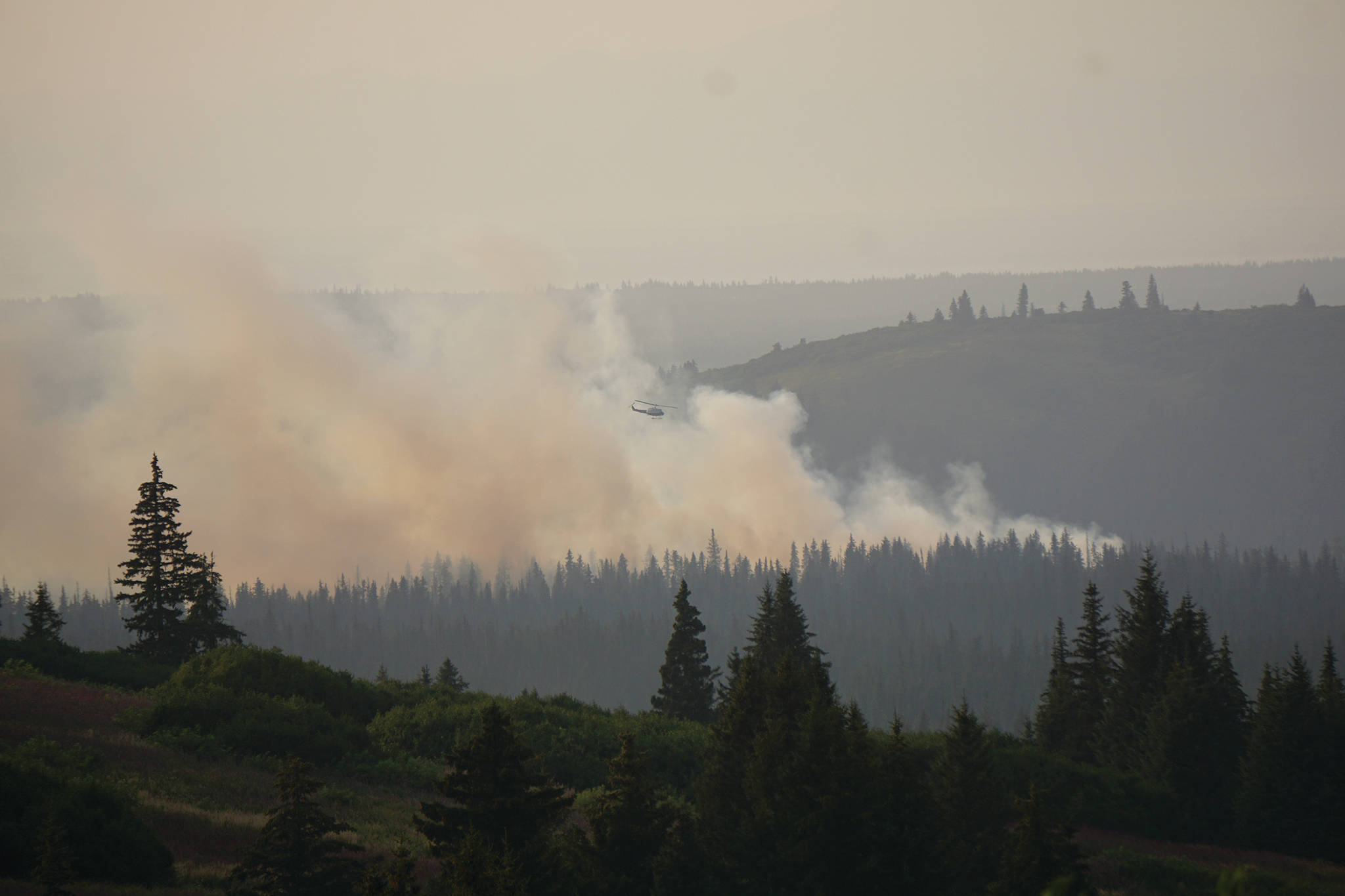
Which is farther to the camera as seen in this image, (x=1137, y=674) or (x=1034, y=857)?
(x=1137, y=674)

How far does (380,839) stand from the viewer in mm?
41844

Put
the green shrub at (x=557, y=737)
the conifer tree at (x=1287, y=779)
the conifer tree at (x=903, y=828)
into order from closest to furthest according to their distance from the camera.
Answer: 1. the conifer tree at (x=903, y=828)
2. the green shrub at (x=557, y=737)
3. the conifer tree at (x=1287, y=779)

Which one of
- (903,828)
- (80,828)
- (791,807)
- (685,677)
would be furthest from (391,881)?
(685,677)

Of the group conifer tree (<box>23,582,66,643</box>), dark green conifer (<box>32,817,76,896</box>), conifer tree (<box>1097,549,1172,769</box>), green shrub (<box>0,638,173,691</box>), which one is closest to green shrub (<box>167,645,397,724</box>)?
green shrub (<box>0,638,173,691</box>)

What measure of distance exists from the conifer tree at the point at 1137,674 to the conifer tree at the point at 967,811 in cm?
3542

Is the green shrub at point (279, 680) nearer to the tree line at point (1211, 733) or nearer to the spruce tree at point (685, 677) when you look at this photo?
the spruce tree at point (685, 677)

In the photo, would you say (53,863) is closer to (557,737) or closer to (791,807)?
(791,807)

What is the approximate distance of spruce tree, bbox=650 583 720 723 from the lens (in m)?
87.6

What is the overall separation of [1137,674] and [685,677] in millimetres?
31198

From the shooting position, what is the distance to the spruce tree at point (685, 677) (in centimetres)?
8762

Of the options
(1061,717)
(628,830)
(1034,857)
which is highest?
(1061,717)

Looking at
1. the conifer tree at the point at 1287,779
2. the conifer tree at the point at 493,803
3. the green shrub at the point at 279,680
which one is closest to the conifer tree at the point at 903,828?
the conifer tree at the point at 493,803

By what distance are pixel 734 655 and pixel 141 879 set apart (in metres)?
59.1

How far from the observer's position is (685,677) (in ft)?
291
